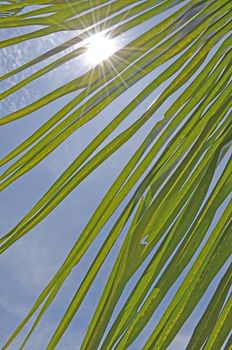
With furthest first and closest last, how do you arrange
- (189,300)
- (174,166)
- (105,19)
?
(105,19) < (174,166) < (189,300)

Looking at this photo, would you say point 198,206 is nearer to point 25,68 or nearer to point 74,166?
point 74,166

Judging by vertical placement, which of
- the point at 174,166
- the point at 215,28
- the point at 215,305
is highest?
the point at 215,28

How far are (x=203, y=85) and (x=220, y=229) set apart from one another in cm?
18

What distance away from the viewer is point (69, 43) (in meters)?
0.67

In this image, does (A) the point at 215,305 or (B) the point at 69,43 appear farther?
(B) the point at 69,43

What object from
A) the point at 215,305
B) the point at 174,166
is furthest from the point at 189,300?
the point at 174,166

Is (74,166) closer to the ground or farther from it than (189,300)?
farther from it

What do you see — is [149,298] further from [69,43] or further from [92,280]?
[69,43]

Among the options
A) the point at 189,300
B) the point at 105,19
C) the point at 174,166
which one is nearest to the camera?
the point at 189,300

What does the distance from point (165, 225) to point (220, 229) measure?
2.1 inches

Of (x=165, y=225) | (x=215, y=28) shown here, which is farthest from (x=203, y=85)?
(x=165, y=225)

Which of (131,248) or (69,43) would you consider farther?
(69,43)

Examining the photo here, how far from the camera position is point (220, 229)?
1.63 feet

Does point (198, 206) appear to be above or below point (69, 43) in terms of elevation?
below
